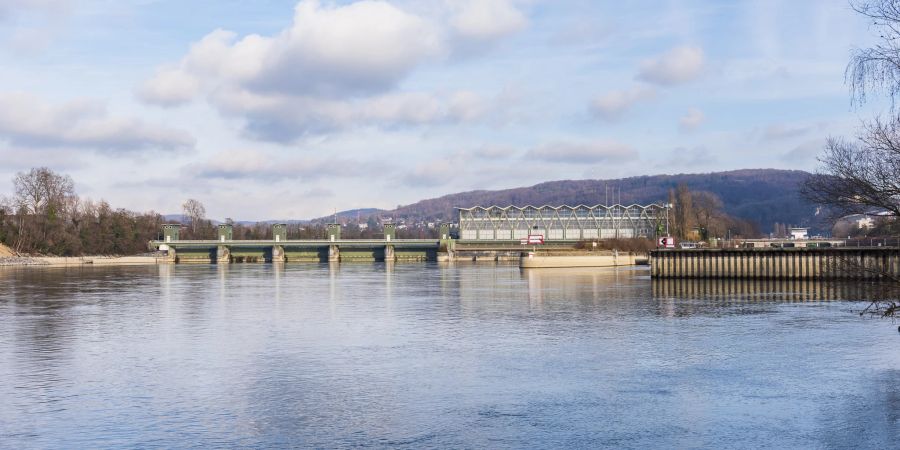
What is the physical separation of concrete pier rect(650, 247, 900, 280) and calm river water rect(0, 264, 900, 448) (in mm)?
31030

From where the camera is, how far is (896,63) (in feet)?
58.7

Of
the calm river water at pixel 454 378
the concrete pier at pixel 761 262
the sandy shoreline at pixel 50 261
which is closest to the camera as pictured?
the calm river water at pixel 454 378

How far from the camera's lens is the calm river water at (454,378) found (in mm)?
20375

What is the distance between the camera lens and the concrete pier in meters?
80.3

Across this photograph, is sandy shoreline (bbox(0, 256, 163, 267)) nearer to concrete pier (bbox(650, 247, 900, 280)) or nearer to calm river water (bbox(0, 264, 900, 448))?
calm river water (bbox(0, 264, 900, 448))

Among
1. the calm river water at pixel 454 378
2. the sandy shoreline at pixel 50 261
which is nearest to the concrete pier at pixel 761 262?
the calm river water at pixel 454 378

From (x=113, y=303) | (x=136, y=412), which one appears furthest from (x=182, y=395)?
(x=113, y=303)

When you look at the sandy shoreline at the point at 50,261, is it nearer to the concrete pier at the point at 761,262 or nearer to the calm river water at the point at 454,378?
the calm river water at the point at 454,378

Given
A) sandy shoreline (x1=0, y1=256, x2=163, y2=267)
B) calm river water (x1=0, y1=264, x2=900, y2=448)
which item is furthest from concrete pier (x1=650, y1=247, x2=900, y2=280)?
sandy shoreline (x1=0, y1=256, x2=163, y2=267)

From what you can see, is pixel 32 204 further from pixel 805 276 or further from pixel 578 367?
pixel 578 367

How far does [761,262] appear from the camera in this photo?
89.2m

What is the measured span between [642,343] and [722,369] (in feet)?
22.4

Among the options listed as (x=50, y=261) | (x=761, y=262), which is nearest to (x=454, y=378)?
(x=761, y=262)

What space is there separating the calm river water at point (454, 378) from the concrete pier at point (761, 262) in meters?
31.0
